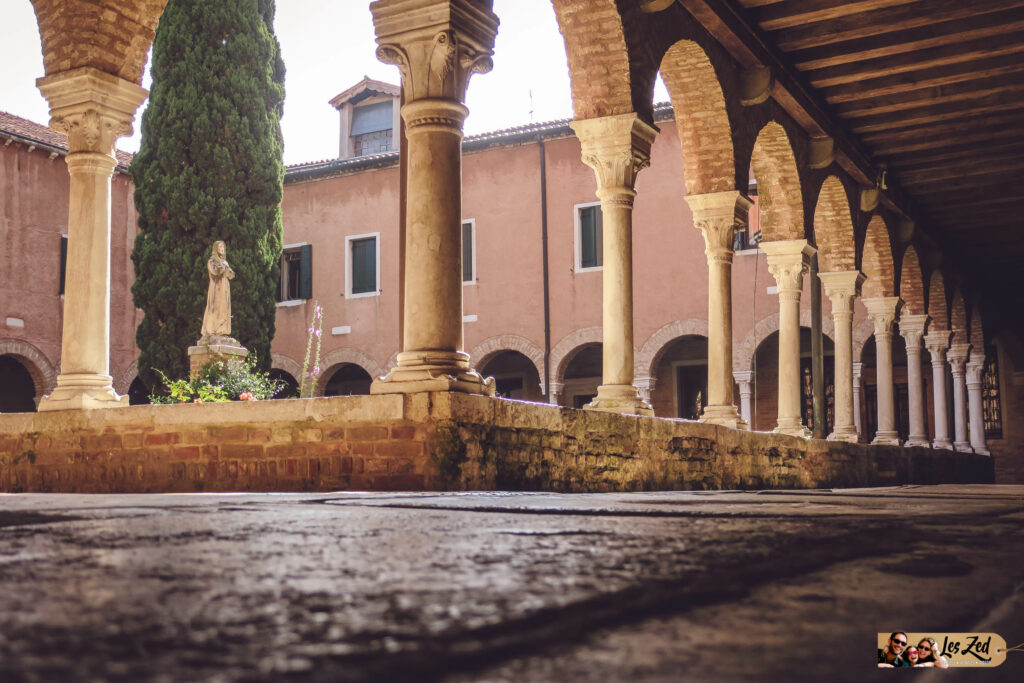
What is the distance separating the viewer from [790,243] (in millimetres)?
10758

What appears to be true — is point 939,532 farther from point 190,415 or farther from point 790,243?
point 790,243

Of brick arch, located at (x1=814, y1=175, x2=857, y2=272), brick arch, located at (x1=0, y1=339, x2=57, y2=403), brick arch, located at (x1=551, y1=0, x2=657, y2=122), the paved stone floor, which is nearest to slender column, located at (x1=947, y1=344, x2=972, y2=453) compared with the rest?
brick arch, located at (x1=814, y1=175, x2=857, y2=272)

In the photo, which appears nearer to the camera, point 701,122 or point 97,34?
point 97,34

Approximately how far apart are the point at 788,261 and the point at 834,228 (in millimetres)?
2135

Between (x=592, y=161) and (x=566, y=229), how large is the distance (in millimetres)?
9649

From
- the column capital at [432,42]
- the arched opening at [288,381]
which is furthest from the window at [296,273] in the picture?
the column capital at [432,42]

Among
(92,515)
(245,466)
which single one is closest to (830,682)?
(92,515)

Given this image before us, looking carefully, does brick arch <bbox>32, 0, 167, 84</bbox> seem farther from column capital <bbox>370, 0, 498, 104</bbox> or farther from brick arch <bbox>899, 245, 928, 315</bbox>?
brick arch <bbox>899, 245, 928, 315</bbox>

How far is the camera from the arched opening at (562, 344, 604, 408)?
60.7 ft

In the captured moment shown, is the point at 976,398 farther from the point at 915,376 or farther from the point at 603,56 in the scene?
the point at 603,56

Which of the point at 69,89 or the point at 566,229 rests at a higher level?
the point at 566,229

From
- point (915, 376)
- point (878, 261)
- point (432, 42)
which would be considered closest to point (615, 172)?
point (432, 42)

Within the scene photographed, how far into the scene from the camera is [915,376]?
16047 millimetres

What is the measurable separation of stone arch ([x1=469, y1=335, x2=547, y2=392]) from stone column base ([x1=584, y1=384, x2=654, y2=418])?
9.89 meters
